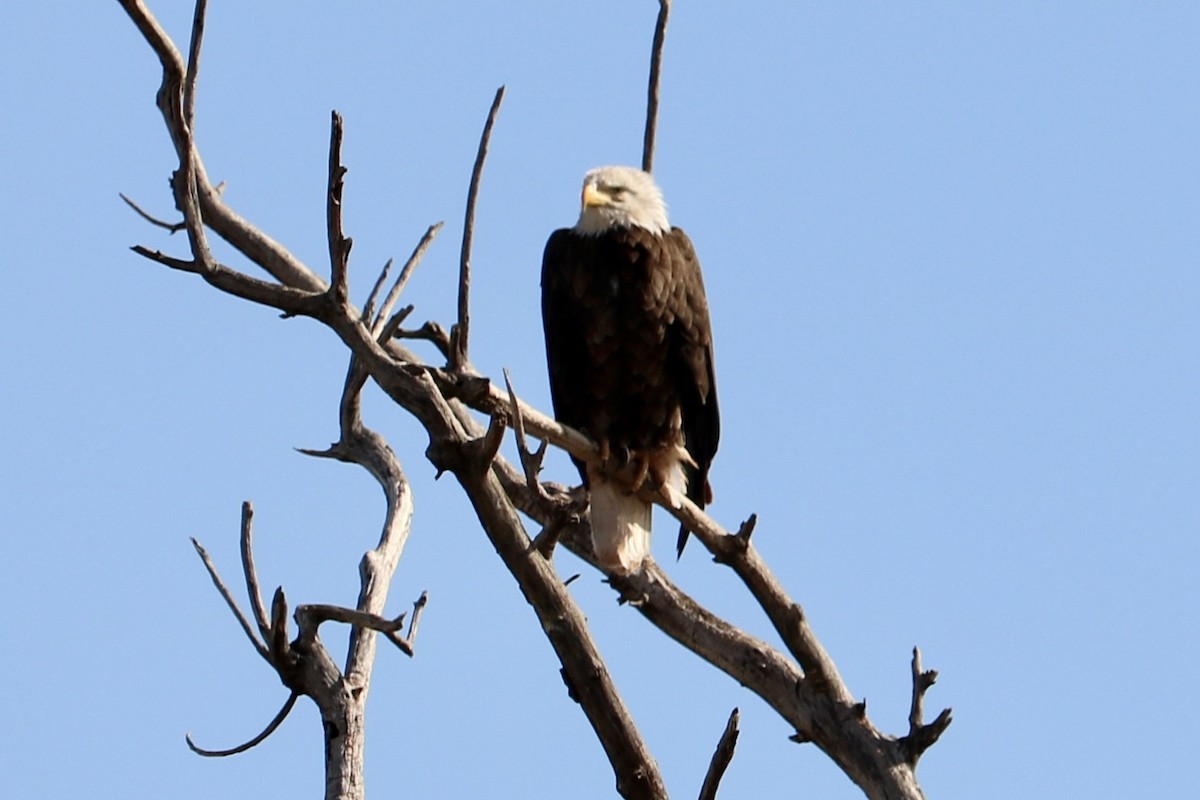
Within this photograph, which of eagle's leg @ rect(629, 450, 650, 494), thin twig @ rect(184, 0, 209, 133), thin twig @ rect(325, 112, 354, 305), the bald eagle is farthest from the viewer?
eagle's leg @ rect(629, 450, 650, 494)

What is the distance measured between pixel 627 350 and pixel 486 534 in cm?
139

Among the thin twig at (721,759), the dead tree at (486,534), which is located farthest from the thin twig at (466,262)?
the thin twig at (721,759)

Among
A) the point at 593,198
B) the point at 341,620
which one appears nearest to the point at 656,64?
the point at 593,198

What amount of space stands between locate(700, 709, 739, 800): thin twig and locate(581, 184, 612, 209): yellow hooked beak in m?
2.15

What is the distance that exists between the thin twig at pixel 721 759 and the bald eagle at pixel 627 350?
159cm

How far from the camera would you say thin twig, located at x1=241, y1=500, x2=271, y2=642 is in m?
4.07

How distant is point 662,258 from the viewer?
5066 mm

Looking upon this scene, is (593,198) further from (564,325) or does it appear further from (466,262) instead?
(466,262)

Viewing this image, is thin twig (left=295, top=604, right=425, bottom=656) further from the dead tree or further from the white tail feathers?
the white tail feathers

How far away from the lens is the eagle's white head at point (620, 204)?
5.16m

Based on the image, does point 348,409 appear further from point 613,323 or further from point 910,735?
point 910,735

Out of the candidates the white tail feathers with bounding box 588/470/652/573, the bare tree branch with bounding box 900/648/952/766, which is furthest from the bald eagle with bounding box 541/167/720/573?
the bare tree branch with bounding box 900/648/952/766

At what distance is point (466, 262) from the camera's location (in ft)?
12.6

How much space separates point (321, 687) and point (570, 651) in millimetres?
697
